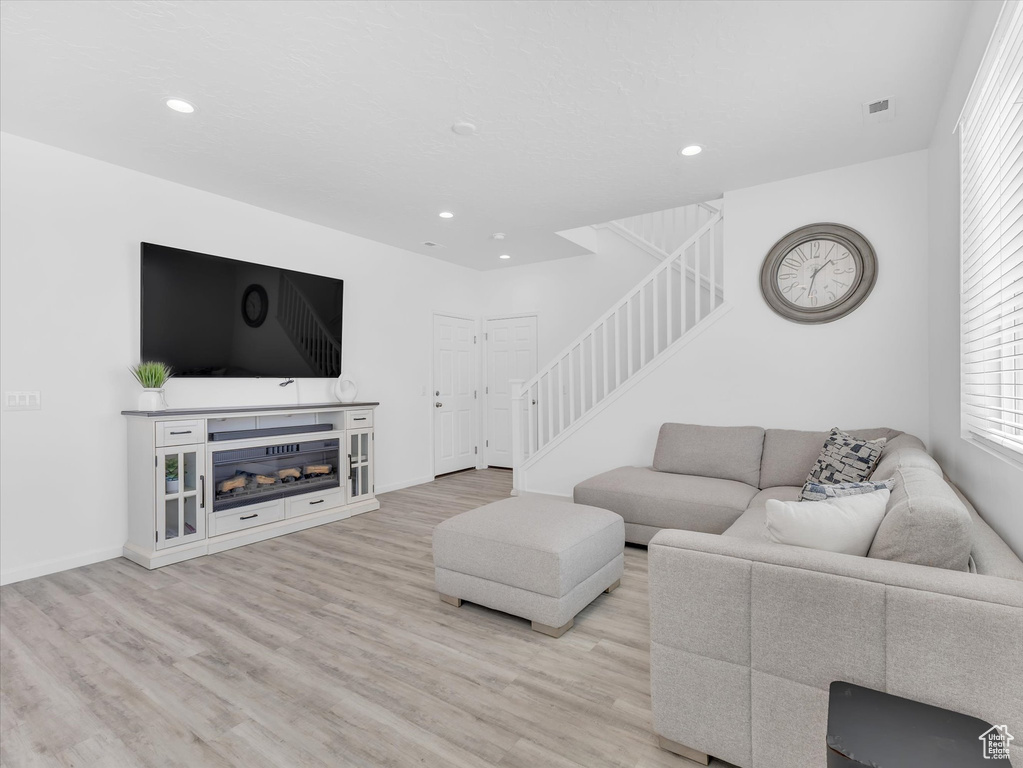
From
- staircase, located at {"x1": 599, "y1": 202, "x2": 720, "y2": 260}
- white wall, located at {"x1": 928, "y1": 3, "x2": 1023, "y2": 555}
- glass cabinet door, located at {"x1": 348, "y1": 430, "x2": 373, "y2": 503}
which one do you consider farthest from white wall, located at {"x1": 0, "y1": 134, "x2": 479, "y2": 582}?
white wall, located at {"x1": 928, "y1": 3, "x2": 1023, "y2": 555}

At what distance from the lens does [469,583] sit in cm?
253

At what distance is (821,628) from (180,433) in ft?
12.1

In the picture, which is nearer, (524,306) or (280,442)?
(280,442)

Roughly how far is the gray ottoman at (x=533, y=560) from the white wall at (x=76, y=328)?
8.25ft

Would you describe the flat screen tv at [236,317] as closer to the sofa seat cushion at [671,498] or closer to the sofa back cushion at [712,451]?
the sofa seat cushion at [671,498]

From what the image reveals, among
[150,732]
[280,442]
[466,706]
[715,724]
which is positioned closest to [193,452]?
[280,442]

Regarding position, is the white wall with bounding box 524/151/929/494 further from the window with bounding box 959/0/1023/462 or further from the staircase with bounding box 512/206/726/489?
the window with bounding box 959/0/1023/462

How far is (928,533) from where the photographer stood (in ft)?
4.16

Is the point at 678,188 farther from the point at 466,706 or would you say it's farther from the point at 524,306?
the point at 466,706

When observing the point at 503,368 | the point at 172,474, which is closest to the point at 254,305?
the point at 172,474

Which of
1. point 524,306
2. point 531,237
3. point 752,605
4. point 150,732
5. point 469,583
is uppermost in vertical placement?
point 531,237

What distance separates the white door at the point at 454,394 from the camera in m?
6.14

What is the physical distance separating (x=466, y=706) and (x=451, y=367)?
4827 mm

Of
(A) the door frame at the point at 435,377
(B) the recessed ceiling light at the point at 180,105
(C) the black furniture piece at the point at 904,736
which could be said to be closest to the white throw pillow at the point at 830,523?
(C) the black furniture piece at the point at 904,736
